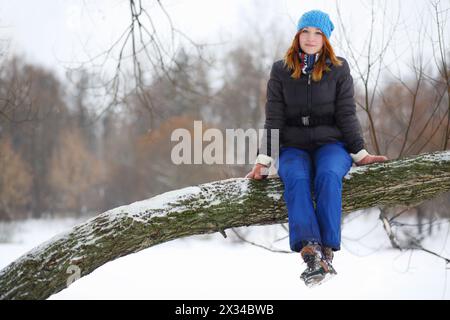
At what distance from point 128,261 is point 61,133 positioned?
13.7 m

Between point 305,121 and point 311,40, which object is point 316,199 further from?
point 311,40

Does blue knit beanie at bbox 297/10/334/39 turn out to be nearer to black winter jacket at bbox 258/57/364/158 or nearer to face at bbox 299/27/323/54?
face at bbox 299/27/323/54

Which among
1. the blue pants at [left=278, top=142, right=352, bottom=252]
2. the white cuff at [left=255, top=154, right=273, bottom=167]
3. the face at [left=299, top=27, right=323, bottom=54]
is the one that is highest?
the face at [left=299, top=27, right=323, bottom=54]

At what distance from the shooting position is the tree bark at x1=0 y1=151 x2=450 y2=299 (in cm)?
241

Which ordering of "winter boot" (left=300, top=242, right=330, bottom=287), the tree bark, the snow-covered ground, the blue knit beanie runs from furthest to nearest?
the snow-covered ground < the blue knit beanie < the tree bark < "winter boot" (left=300, top=242, right=330, bottom=287)

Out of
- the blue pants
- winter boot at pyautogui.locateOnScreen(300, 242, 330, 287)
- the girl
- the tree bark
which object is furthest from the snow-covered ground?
winter boot at pyautogui.locateOnScreen(300, 242, 330, 287)

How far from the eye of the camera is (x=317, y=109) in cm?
276

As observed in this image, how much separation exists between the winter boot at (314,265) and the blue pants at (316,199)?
0.14 ft

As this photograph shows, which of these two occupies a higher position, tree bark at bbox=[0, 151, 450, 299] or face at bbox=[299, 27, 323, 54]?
face at bbox=[299, 27, 323, 54]

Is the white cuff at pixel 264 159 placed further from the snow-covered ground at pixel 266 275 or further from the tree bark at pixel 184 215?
the snow-covered ground at pixel 266 275

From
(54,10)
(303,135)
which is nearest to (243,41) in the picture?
(54,10)

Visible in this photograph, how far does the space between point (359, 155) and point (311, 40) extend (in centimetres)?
71

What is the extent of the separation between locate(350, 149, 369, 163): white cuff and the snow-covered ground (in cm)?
263


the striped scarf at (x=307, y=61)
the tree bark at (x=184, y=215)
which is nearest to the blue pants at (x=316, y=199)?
the tree bark at (x=184, y=215)
